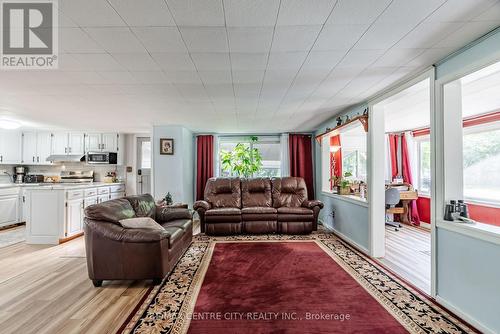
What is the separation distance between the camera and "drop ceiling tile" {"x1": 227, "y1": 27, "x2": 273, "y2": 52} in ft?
5.79

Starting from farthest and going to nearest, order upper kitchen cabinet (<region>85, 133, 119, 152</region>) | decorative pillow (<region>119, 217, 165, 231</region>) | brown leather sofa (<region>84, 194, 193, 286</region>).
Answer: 1. upper kitchen cabinet (<region>85, 133, 119, 152</region>)
2. decorative pillow (<region>119, 217, 165, 231</region>)
3. brown leather sofa (<region>84, 194, 193, 286</region>)

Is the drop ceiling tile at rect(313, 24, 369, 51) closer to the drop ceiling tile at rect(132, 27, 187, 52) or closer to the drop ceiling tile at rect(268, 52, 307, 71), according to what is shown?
the drop ceiling tile at rect(268, 52, 307, 71)

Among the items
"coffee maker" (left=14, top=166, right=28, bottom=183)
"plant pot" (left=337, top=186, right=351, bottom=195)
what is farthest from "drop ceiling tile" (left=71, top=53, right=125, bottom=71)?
"coffee maker" (left=14, top=166, right=28, bottom=183)

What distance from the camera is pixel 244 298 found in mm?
2297

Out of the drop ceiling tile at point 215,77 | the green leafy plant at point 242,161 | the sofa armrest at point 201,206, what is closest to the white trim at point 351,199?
the green leafy plant at point 242,161

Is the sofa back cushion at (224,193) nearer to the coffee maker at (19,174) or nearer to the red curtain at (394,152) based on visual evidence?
the red curtain at (394,152)

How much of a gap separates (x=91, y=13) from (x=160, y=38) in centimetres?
46

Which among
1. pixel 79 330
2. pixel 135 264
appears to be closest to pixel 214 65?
pixel 135 264

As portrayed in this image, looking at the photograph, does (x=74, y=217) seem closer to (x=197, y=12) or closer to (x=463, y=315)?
(x=197, y=12)

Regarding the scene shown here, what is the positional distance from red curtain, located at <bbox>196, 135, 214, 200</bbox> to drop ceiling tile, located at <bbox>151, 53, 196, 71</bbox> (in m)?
3.95

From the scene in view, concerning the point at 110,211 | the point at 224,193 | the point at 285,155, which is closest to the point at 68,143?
the point at 224,193

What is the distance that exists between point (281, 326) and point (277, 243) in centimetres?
217

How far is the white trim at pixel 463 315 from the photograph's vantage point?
5.95 ft

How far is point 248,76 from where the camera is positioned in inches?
104
